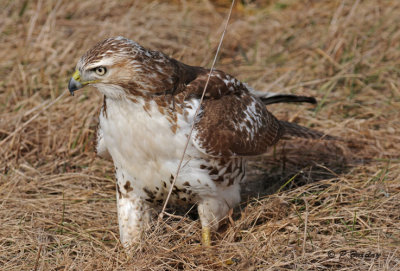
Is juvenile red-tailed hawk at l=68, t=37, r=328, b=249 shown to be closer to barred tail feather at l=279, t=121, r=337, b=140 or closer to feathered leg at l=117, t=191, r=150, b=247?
feathered leg at l=117, t=191, r=150, b=247

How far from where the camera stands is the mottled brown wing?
3.56m

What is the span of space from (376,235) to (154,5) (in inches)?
182

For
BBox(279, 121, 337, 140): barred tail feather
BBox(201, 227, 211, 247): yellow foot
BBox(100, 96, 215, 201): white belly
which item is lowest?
BBox(201, 227, 211, 247): yellow foot

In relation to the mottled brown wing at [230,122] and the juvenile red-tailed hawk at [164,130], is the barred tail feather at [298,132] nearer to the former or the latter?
the mottled brown wing at [230,122]

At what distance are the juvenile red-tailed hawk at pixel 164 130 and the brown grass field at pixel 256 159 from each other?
0.73 ft

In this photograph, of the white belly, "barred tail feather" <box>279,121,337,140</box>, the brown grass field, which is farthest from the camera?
"barred tail feather" <box>279,121,337,140</box>

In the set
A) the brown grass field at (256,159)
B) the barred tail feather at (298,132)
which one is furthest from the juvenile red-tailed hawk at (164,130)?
the barred tail feather at (298,132)

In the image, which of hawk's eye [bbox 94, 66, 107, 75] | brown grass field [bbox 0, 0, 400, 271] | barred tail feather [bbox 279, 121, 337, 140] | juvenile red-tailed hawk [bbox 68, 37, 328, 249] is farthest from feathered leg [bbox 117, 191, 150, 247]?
barred tail feather [bbox 279, 121, 337, 140]

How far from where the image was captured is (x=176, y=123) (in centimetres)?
344

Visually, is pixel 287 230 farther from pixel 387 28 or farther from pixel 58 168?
pixel 387 28

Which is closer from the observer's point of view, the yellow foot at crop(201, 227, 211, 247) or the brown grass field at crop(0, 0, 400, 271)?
the brown grass field at crop(0, 0, 400, 271)

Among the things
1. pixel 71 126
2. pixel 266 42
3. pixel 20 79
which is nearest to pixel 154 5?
pixel 266 42

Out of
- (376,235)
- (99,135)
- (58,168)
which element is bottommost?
(58,168)

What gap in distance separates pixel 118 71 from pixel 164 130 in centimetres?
43
